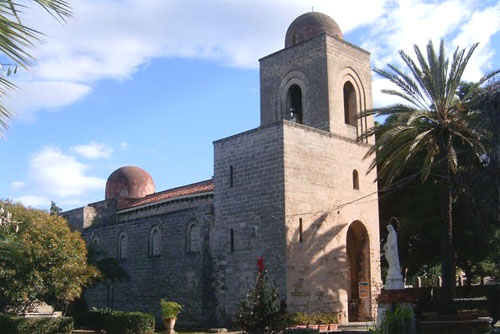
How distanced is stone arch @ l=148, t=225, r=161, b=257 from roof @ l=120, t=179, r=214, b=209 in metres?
2.01

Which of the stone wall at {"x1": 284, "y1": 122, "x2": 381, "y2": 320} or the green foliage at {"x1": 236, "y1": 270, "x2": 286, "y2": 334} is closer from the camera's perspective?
the green foliage at {"x1": 236, "y1": 270, "x2": 286, "y2": 334}

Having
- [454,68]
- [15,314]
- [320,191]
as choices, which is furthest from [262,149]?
[15,314]

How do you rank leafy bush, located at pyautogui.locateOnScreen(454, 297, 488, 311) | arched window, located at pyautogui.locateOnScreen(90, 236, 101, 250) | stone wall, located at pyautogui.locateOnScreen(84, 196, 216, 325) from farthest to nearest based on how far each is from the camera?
arched window, located at pyautogui.locateOnScreen(90, 236, 101, 250)
leafy bush, located at pyautogui.locateOnScreen(454, 297, 488, 311)
stone wall, located at pyautogui.locateOnScreen(84, 196, 216, 325)

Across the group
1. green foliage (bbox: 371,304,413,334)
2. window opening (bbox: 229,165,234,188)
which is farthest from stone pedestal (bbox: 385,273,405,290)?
window opening (bbox: 229,165,234,188)

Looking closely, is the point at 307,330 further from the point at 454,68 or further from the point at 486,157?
the point at 454,68

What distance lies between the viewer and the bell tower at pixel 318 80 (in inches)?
1083

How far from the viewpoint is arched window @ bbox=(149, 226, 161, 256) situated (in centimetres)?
3234

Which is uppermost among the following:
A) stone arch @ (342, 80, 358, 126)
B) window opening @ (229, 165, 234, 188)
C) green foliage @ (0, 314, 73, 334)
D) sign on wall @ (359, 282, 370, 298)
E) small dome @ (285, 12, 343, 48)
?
small dome @ (285, 12, 343, 48)

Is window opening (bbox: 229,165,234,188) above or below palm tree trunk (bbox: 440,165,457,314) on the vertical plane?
above

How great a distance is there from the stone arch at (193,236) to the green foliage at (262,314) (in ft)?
45.2

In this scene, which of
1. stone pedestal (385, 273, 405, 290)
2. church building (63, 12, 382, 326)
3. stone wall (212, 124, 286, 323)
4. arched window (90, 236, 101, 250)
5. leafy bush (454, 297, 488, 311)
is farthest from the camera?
arched window (90, 236, 101, 250)

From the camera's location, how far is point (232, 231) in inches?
1016

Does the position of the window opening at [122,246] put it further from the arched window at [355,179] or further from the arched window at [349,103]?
the arched window at [349,103]

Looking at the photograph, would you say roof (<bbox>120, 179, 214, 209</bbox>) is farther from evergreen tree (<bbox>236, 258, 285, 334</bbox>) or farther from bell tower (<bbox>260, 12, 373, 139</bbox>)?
evergreen tree (<bbox>236, 258, 285, 334</bbox>)
